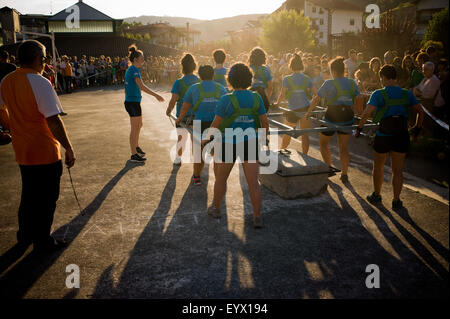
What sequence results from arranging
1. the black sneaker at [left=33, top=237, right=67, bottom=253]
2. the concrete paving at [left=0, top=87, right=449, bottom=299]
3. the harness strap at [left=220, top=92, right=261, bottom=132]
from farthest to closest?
the harness strap at [left=220, top=92, right=261, bottom=132] → the black sneaker at [left=33, top=237, right=67, bottom=253] → the concrete paving at [left=0, top=87, right=449, bottom=299]

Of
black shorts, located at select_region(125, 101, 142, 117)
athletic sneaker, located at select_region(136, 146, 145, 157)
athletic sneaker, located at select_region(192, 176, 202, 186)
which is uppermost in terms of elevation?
black shorts, located at select_region(125, 101, 142, 117)

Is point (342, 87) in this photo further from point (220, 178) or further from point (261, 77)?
point (220, 178)

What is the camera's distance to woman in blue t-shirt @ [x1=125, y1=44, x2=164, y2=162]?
7.45 m

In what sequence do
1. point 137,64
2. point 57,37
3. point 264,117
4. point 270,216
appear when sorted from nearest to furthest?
point 264,117 → point 270,216 → point 137,64 → point 57,37

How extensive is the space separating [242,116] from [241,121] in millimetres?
58

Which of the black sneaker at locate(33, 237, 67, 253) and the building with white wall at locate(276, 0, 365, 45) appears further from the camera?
the building with white wall at locate(276, 0, 365, 45)

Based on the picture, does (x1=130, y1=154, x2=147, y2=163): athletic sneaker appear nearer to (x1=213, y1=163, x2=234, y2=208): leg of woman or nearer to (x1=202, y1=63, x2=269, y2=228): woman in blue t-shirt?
(x1=213, y1=163, x2=234, y2=208): leg of woman

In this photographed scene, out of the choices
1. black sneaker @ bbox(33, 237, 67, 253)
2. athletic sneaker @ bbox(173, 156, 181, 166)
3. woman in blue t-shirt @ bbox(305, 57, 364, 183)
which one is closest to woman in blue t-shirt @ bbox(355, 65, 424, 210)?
woman in blue t-shirt @ bbox(305, 57, 364, 183)

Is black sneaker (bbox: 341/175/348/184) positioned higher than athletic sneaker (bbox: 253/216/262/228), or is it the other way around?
black sneaker (bbox: 341/175/348/184)

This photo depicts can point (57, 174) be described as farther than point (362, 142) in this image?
No
